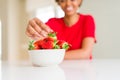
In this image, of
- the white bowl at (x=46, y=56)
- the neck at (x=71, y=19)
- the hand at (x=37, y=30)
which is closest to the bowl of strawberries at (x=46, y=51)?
the white bowl at (x=46, y=56)

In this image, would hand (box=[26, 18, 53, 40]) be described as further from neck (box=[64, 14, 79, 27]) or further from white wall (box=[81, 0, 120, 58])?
white wall (box=[81, 0, 120, 58])

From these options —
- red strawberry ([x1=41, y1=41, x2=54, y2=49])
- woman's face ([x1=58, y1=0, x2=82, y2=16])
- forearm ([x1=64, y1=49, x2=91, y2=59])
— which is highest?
woman's face ([x1=58, y1=0, x2=82, y2=16])

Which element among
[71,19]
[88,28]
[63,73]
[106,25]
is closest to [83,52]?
[88,28]

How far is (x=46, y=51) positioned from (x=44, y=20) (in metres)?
2.23

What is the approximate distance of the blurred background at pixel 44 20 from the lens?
246 cm

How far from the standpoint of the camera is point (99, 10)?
2500mm

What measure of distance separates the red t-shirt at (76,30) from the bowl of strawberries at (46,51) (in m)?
0.59

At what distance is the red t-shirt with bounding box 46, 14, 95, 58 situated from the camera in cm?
144

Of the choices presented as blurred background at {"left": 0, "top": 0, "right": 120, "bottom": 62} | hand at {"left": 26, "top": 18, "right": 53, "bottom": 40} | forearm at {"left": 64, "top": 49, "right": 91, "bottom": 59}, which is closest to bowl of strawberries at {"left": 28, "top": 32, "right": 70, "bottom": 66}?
hand at {"left": 26, "top": 18, "right": 53, "bottom": 40}

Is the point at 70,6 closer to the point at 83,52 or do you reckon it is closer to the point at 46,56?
the point at 83,52

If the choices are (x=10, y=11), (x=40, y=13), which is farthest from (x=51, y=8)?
(x=10, y=11)

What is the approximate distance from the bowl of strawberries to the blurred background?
1665 mm

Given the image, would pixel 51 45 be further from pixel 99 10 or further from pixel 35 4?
pixel 35 4

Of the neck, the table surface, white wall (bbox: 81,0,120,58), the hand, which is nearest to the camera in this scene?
the table surface
